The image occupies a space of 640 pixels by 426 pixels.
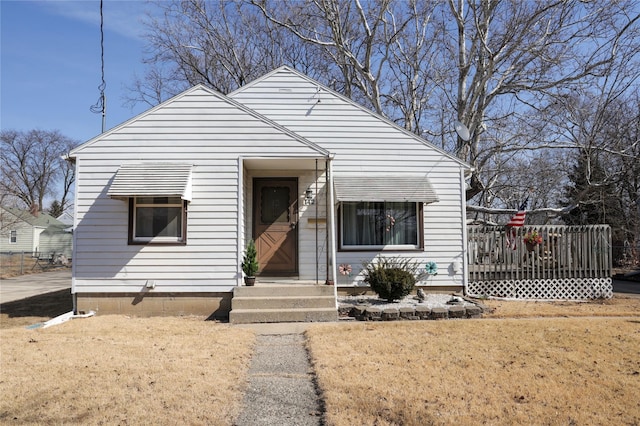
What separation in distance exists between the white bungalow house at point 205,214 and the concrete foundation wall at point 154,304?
20mm

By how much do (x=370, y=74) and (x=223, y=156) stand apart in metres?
10.7

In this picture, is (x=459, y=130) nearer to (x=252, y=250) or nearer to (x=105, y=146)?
(x=252, y=250)

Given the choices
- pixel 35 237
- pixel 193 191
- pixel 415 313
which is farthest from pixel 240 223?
pixel 35 237

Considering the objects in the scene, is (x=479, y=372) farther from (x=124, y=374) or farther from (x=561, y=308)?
(x=561, y=308)

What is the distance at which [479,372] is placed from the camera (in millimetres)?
5215

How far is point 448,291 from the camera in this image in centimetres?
1075

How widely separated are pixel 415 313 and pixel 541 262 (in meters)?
4.90

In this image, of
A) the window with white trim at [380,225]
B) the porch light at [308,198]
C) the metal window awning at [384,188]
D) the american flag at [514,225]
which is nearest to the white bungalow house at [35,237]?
the porch light at [308,198]

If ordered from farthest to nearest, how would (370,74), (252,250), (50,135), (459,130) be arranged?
(50,135)
(370,74)
(459,130)
(252,250)

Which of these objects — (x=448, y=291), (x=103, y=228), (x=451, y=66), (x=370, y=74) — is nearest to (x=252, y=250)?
(x=103, y=228)

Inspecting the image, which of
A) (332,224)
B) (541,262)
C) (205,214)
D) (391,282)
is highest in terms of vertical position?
(205,214)

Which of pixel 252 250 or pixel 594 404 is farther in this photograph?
pixel 252 250

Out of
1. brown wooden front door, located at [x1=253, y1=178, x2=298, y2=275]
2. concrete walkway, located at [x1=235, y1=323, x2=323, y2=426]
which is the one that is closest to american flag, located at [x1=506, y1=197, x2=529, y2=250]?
brown wooden front door, located at [x1=253, y1=178, x2=298, y2=275]

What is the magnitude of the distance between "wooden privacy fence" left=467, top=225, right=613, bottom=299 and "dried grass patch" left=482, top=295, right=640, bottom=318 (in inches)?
22.1
